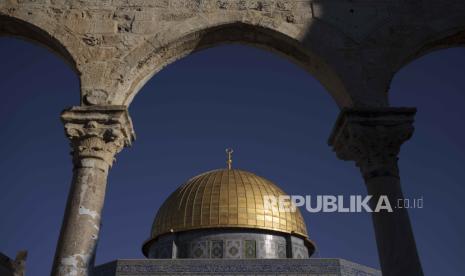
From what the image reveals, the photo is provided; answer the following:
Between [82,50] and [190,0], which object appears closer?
[82,50]

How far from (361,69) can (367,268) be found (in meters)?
11.4

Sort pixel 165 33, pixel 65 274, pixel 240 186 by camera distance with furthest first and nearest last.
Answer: pixel 240 186 → pixel 165 33 → pixel 65 274

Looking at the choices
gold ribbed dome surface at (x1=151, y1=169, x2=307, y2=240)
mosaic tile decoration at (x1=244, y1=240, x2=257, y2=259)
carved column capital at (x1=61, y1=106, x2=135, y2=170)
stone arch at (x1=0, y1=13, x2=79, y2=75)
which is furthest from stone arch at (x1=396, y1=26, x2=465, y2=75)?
mosaic tile decoration at (x1=244, y1=240, x2=257, y2=259)

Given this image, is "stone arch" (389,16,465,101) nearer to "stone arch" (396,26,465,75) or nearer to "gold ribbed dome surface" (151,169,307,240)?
"stone arch" (396,26,465,75)

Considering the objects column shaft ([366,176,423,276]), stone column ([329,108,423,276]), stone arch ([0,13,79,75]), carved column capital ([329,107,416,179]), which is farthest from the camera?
stone arch ([0,13,79,75])

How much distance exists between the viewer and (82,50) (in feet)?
16.7

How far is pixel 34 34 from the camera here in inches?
210

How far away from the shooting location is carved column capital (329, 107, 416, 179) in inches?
186

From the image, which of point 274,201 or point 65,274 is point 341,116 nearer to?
point 65,274

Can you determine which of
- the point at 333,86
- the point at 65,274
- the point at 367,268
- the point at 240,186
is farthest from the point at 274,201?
the point at 65,274

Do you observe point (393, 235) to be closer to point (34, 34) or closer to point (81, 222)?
point (81, 222)

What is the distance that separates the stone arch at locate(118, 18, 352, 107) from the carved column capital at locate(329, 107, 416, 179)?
311mm

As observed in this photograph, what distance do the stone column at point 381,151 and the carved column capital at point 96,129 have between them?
226cm

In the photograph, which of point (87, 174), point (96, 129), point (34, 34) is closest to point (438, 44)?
point (96, 129)
